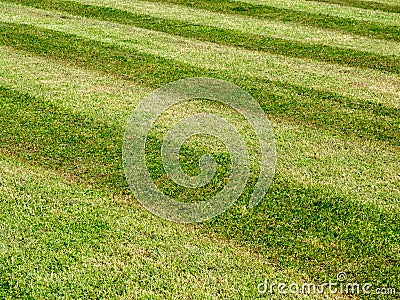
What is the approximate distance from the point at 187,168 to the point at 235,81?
2800 mm

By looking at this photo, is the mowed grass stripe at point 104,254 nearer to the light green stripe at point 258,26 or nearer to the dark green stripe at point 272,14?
the light green stripe at point 258,26

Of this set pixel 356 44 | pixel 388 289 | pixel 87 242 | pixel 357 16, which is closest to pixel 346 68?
pixel 356 44

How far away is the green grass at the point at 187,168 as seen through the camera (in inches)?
169

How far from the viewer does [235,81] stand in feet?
26.4

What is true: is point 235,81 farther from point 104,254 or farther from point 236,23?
point 104,254

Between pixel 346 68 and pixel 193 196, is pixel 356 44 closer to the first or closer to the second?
pixel 346 68

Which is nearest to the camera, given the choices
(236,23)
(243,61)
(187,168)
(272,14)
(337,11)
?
(187,168)

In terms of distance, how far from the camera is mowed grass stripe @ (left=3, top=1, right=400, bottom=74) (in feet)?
29.8

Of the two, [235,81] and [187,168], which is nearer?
[187,168]

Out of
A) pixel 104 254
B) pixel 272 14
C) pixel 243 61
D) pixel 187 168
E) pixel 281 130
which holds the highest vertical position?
pixel 272 14

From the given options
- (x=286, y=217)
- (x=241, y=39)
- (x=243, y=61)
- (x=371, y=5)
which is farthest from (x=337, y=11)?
(x=286, y=217)

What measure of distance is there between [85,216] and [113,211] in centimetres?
28

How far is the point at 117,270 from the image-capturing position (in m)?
4.27

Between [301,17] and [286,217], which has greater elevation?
[301,17]
